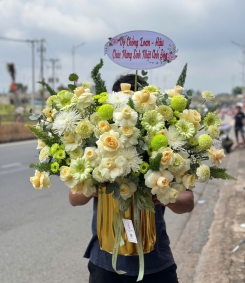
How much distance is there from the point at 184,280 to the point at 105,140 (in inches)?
120

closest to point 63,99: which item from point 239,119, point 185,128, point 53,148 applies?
point 53,148

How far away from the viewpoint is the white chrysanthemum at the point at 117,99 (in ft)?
6.31

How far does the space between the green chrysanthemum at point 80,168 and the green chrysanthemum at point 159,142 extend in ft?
0.93

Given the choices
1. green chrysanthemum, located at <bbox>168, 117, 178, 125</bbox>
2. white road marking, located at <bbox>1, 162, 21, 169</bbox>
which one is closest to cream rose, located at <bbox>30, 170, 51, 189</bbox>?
green chrysanthemum, located at <bbox>168, 117, 178, 125</bbox>

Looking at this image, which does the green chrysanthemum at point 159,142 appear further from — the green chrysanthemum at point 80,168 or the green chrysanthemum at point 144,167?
the green chrysanthemum at point 80,168

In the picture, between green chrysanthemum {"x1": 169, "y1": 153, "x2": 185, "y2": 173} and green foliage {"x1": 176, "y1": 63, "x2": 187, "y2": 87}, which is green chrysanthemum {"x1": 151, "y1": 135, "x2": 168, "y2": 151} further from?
green foliage {"x1": 176, "y1": 63, "x2": 187, "y2": 87}

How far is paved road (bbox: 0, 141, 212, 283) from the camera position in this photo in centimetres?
459

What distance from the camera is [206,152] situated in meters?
2.03

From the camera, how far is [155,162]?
1807 millimetres

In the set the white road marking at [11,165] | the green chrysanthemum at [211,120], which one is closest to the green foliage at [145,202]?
the green chrysanthemum at [211,120]

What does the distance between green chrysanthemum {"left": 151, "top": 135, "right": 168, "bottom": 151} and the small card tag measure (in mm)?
392

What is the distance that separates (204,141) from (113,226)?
59 cm

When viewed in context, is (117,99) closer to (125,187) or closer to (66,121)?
(66,121)

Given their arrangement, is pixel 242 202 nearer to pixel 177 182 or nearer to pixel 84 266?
pixel 84 266
